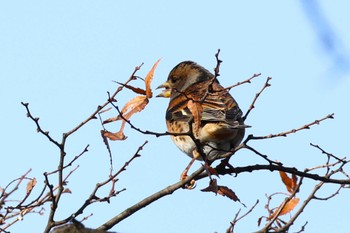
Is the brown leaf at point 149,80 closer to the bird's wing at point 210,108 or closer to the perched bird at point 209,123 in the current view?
the perched bird at point 209,123

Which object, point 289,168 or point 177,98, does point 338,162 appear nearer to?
point 289,168

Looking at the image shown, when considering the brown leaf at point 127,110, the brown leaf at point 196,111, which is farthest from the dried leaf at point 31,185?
the brown leaf at point 196,111

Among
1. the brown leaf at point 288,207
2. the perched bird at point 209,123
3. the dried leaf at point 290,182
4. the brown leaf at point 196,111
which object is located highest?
the perched bird at point 209,123

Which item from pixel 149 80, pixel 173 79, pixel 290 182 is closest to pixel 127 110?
pixel 149 80

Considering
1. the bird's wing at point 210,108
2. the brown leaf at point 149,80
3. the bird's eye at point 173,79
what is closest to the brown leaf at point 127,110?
the brown leaf at point 149,80

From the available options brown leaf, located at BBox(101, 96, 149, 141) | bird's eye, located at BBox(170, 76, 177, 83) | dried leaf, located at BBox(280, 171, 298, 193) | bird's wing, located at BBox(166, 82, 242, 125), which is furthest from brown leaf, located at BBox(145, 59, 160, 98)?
bird's eye, located at BBox(170, 76, 177, 83)

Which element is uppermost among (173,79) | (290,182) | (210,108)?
(173,79)

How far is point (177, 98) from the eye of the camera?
10562 millimetres

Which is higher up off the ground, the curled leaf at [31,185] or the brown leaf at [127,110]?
the curled leaf at [31,185]

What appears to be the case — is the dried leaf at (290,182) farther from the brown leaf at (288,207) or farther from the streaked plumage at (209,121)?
the streaked plumage at (209,121)

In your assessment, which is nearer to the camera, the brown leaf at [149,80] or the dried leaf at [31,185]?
the brown leaf at [149,80]

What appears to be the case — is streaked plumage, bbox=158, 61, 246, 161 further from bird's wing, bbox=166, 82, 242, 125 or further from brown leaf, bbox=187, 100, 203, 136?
brown leaf, bbox=187, 100, 203, 136

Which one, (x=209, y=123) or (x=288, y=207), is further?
(x=209, y=123)

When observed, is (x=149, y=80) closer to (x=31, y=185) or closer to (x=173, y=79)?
(x=31, y=185)
